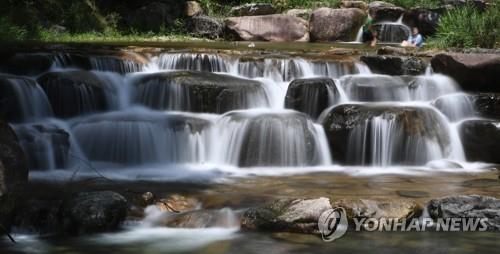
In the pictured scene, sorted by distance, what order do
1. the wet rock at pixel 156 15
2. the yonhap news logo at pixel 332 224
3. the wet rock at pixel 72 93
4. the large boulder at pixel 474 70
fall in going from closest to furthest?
the yonhap news logo at pixel 332 224 < the wet rock at pixel 72 93 < the large boulder at pixel 474 70 < the wet rock at pixel 156 15

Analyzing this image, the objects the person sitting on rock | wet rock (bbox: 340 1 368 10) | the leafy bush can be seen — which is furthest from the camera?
the leafy bush

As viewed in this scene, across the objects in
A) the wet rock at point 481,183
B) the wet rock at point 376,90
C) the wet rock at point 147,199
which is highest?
the wet rock at point 376,90

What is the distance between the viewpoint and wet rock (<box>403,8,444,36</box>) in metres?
23.3

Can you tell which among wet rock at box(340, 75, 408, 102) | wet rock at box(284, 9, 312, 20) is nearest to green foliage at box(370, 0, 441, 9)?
wet rock at box(284, 9, 312, 20)

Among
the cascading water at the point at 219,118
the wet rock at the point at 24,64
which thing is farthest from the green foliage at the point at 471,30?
the wet rock at the point at 24,64

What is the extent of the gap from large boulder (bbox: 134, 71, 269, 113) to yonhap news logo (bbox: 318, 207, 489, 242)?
4799mm

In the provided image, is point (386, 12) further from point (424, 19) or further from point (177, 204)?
point (177, 204)

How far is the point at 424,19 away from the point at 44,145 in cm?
1694

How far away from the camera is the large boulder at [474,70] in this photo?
11.9 meters

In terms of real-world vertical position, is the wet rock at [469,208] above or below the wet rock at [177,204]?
above

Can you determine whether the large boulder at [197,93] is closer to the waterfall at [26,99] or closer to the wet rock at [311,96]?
the wet rock at [311,96]

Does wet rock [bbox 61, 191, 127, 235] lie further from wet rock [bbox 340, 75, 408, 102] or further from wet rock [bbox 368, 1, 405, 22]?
wet rock [bbox 368, 1, 405, 22]

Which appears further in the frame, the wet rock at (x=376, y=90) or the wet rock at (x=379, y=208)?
the wet rock at (x=376, y=90)

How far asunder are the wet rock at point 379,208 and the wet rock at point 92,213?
2336 mm
